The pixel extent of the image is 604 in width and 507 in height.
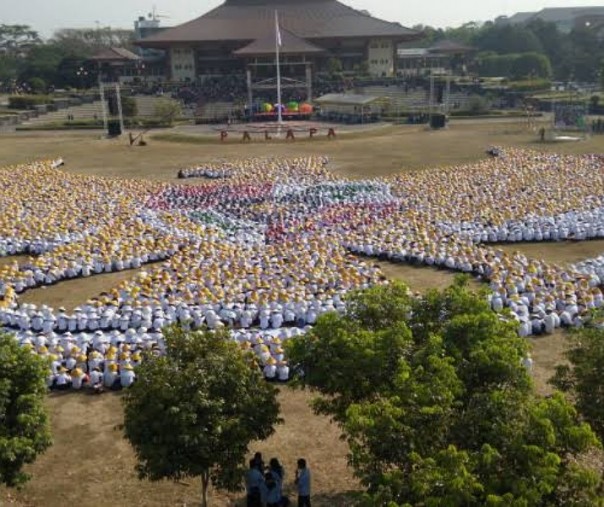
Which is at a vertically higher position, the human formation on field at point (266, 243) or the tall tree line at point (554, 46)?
the tall tree line at point (554, 46)

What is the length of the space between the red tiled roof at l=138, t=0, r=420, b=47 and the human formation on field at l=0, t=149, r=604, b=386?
42638 mm

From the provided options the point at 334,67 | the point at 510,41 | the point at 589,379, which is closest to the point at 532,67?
the point at 510,41

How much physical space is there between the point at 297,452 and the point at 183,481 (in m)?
1.81

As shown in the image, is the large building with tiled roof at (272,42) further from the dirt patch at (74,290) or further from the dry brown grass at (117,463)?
the dry brown grass at (117,463)

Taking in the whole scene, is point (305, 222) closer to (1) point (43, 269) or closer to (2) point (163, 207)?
(2) point (163, 207)

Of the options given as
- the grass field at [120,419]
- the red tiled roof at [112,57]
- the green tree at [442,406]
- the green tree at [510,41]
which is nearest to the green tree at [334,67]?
the red tiled roof at [112,57]

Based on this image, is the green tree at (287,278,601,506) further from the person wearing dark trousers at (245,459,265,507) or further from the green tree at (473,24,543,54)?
the green tree at (473,24,543,54)

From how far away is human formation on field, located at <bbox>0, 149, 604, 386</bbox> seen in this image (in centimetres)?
1552

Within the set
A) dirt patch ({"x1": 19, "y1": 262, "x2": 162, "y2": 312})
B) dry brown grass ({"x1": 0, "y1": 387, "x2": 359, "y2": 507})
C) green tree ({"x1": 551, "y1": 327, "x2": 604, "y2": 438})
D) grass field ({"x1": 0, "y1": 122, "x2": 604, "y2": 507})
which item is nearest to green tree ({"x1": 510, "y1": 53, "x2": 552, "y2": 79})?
grass field ({"x1": 0, "y1": 122, "x2": 604, "y2": 507})

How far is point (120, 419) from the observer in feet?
40.2

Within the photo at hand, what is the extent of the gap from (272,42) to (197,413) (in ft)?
213

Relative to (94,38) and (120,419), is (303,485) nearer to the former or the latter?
(120,419)

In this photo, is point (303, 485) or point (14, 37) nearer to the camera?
point (303, 485)

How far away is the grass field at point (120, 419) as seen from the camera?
10.3 meters
